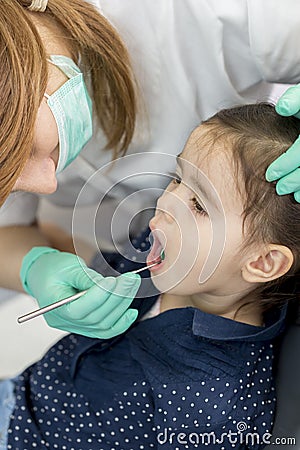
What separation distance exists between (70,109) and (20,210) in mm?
397

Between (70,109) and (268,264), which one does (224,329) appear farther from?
(70,109)

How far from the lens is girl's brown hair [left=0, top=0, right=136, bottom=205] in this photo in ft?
2.91

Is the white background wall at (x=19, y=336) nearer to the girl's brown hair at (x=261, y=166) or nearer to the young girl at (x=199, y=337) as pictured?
the young girl at (x=199, y=337)

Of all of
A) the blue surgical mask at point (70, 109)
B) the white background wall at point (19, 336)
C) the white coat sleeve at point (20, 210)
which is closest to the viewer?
the blue surgical mask at point (70, 109)

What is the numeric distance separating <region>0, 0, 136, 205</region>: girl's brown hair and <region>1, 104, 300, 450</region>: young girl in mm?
192

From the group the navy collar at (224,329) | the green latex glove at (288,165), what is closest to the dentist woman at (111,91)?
the green latex glove at (288,165)

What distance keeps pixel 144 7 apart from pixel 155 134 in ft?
0.74

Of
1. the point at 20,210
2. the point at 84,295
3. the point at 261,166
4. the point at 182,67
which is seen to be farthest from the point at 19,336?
the point at 261,166

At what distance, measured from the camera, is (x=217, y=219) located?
0.98m

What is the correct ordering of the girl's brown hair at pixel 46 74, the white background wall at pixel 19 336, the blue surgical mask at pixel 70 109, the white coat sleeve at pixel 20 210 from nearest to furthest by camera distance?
the girl's brown hair at pixel 46 74
the blue surgical mask at pixel 70 109
the white coat sleeve at pixel 20 210
the white background wall at pixel 19 336

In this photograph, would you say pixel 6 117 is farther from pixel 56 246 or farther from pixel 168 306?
pixel 56 246

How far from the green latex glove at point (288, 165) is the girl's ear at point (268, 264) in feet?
0.27

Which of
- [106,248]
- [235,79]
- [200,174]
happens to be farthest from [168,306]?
[235,79]

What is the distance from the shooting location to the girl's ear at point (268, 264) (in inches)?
38.8
